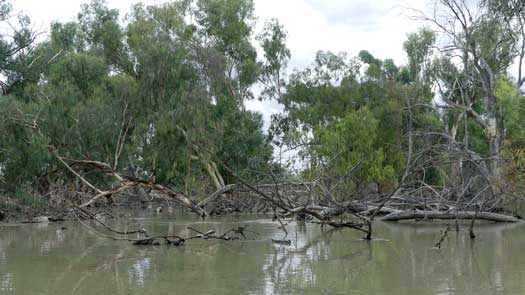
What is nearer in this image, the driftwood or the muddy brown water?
the muddy brown water

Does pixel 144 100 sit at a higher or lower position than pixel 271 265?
higher

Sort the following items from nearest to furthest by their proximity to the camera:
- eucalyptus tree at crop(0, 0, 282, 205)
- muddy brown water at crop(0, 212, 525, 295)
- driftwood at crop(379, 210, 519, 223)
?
1. muddy brown water at crop(0, 212, 525, 295)
2. driftwood at crop(379, 210, 519, 223)
3. eucalyptus tree at crop(0, 0, 282, 205)

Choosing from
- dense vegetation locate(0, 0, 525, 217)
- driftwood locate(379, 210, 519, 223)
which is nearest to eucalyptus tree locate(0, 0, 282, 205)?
dense vegetation locate(0, 0, 525, 217)

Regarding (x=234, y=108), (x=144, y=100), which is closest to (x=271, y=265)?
(x=144, y=100)

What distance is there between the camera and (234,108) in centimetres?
3650

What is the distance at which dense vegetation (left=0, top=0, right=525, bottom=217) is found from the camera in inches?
756

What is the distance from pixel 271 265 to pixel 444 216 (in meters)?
8.82

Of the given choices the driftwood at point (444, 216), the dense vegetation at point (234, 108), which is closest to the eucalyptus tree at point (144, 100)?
the dense vegetation at point (234, 108)

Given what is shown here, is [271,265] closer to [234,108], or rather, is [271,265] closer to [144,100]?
[144,100]

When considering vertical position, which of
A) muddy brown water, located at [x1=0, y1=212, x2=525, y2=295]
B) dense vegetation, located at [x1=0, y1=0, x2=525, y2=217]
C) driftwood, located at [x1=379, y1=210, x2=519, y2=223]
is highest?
dense vegetation, located at [x1=0, y1=0, x2=525, y2=217]

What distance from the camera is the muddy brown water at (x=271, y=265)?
26.0ft

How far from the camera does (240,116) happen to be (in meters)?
36.9

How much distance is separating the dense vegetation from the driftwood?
437 mm

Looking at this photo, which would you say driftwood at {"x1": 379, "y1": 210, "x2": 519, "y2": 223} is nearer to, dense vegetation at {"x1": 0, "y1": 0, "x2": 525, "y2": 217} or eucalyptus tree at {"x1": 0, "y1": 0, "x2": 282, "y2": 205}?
dense vegetation at {"x1": 0, "y1": 0, "x2": 525, "y2": 217}
